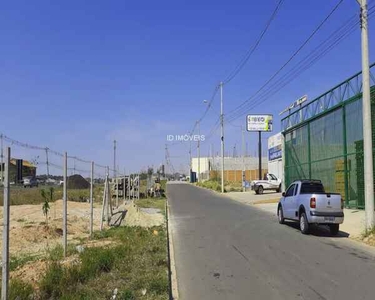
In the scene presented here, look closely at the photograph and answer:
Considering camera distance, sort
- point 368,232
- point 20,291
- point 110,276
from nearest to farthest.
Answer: point 20,291 < point 110,276 < point 368,232

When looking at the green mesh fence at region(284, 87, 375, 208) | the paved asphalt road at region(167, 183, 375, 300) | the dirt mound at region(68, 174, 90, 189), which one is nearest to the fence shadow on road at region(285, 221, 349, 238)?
the paved asphalt road at region(167, 183, 375, 300)

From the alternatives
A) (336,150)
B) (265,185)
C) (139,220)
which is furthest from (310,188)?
(265,185)

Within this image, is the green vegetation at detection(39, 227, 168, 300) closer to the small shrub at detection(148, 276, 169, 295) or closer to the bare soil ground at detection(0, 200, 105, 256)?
the small shrub at detection(148, 276, 169, 295)

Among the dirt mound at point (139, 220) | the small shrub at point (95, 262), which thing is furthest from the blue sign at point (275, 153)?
the small shrub at point (95, 262)

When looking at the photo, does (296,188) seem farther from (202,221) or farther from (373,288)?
(373,288)

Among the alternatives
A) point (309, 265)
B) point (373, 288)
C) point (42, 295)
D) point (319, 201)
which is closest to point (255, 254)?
point (309, 265)

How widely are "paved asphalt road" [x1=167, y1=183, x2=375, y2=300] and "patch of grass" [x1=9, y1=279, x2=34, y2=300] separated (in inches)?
99.7

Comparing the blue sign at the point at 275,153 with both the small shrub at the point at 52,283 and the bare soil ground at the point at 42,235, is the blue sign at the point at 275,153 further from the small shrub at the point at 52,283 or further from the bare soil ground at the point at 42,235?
the small shrub at the point at 52,283

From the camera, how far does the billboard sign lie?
71.4m

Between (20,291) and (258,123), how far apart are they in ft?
217

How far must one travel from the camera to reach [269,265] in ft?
36.3

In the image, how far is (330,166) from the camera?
100ft

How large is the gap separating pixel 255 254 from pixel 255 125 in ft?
196

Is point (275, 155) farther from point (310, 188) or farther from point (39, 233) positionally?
point (39, 233)
